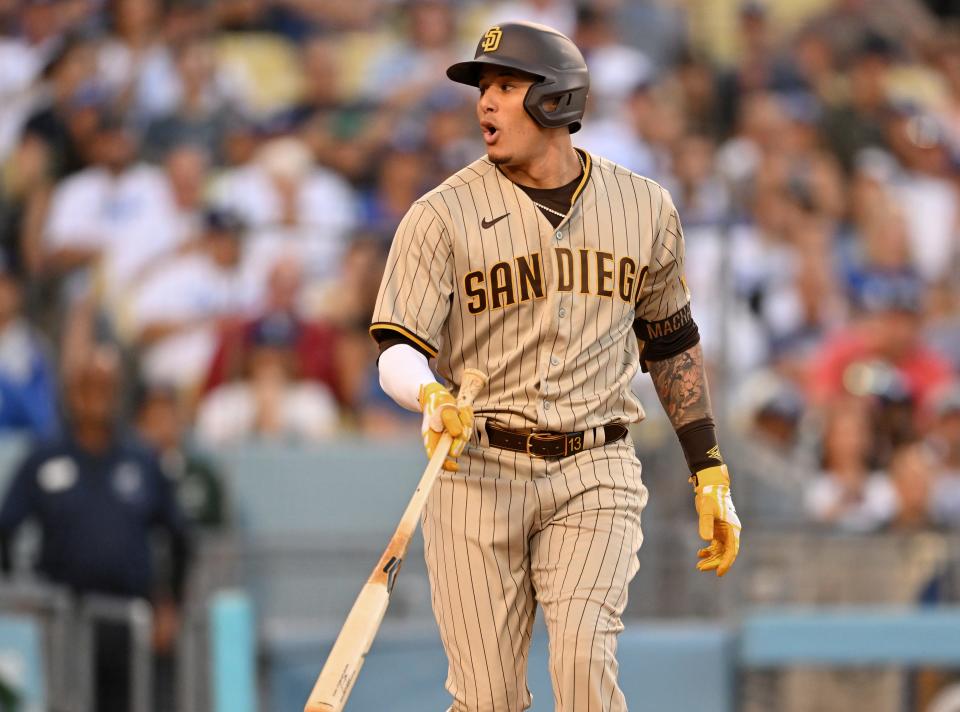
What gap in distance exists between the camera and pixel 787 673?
6.80 m

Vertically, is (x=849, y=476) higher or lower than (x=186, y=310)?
lower

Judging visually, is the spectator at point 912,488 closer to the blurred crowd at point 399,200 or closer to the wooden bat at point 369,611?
the blurred crowd at point 399,200

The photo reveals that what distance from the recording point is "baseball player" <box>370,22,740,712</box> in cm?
406

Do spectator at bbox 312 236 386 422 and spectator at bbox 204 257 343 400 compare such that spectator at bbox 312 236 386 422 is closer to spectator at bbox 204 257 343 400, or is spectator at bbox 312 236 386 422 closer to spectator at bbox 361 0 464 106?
spectator at bbox 204 257 343 400

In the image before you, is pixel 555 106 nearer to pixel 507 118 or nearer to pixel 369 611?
pixel 507 118

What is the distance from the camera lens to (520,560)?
4.16 meters

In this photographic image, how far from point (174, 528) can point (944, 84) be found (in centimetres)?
653

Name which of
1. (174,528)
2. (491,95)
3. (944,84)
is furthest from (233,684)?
(944,84)

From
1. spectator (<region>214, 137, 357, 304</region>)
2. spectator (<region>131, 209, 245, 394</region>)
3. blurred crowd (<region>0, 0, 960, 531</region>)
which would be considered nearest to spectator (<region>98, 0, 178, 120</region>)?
blurred crowd (<region>0, 0, 960, 531</region>)

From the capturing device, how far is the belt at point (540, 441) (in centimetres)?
411

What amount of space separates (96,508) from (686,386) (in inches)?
157

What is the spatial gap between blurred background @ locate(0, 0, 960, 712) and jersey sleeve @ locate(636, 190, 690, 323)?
2.55m

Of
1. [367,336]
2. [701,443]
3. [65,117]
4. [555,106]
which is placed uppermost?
[65,117]

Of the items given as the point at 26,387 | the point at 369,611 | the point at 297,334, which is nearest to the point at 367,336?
the point at 297,334
